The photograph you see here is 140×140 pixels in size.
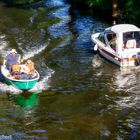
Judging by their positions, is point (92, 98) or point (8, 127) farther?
point (92, 98)

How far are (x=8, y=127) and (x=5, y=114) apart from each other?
1403mm

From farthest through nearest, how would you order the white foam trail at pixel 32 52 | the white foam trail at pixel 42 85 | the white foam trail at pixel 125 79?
the white foam trail at pixel 32 52, the white foam trail at pixel 125 79, the white foam trail at pixel 42 85

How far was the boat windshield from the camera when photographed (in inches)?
1022

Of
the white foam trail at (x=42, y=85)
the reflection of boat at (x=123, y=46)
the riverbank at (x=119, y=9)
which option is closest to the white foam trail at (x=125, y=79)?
the reflection of boat at (x=123, y=46)

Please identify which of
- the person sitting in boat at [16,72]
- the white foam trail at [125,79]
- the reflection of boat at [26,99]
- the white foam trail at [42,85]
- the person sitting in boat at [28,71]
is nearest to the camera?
the reflection of boat at [26,99]

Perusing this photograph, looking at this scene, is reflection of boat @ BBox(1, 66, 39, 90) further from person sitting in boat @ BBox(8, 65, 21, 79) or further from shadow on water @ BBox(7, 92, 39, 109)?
shadow on water @ BBox(7, 92, 39, 109)

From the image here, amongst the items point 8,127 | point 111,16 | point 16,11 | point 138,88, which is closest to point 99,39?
point 138,88

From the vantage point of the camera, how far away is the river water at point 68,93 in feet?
59.6

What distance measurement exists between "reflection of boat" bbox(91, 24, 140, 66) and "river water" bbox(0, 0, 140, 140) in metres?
0.55

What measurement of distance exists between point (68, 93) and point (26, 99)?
2054 millimetres

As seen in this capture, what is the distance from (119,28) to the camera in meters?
26.5

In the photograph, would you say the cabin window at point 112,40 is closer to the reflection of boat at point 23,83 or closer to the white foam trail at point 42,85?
the white foam trail at point 42,85

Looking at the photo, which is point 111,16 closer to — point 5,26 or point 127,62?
point 5,26

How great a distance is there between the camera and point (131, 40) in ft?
85.1
